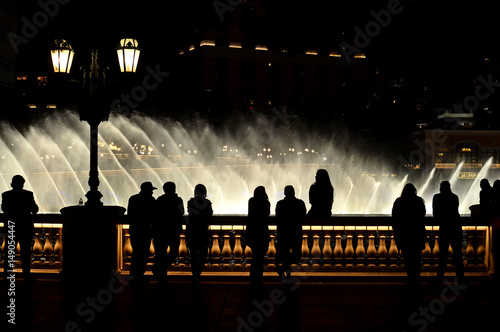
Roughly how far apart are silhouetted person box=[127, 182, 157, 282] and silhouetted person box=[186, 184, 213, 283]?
0.67 meters

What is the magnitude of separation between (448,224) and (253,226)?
3.40 meters

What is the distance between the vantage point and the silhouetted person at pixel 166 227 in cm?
895

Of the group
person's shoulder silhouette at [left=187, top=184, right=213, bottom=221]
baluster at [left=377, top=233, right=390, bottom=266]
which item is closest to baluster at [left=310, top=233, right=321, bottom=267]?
baluster at [left=377, top=233, right=390, bottom=266]

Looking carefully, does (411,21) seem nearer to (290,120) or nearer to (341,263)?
(341,263)

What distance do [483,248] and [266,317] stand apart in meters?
5.11

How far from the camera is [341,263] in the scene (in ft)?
32.8

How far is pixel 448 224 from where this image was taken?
8992mm

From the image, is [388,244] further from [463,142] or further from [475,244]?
[463,142]

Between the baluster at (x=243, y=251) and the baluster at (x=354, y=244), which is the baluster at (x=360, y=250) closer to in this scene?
the baluster at (x=354, y=244)

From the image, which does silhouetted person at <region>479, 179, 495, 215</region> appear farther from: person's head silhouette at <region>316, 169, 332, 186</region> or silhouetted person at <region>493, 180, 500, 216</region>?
person's head silhouette at <region>316, 169, 332, 186</region>

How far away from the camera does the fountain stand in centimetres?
2501

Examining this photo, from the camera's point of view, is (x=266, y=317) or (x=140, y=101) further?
(x=140, y=101)

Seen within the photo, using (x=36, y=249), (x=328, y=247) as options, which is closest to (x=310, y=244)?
(x=328, y=247)

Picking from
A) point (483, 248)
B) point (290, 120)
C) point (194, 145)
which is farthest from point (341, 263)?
point (290, 120)
